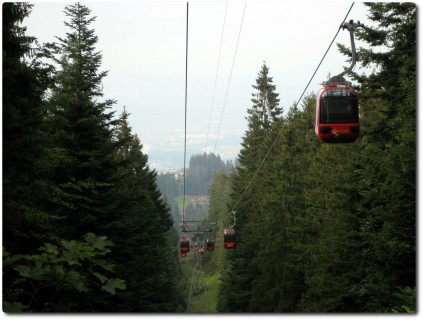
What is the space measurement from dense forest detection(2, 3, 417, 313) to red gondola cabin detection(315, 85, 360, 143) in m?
3.04

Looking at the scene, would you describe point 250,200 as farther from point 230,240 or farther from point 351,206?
point 351,206

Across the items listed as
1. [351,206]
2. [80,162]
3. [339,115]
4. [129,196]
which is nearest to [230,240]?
[351,206]

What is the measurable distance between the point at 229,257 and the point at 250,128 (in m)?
14.0

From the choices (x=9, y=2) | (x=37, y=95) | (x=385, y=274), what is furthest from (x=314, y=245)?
(x=9, y=2)

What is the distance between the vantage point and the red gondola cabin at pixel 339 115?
11703 millimetres

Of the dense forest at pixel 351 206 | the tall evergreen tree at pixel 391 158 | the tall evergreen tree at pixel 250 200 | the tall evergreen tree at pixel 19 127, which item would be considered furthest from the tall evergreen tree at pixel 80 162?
the tall evergreen tree at pixel 250 200

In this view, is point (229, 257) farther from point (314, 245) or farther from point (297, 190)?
point (314, 245)

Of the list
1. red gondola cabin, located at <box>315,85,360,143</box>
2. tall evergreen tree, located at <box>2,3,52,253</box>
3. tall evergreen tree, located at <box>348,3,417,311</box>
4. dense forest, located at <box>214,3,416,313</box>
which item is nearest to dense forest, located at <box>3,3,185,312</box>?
tall evergreen tree, located at <box>2,3,52,253</box>

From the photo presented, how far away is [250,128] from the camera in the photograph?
159 feet

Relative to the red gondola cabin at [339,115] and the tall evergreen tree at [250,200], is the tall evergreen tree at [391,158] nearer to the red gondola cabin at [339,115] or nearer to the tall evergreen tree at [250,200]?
the red gondola cabin at [339,115]

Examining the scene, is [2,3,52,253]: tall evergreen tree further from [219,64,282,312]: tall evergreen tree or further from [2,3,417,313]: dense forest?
[219,64,282,312]: tall evergreen tree

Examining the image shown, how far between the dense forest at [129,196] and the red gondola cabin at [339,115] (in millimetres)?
3044

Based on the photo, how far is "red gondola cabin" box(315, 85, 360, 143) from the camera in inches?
461

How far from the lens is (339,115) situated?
38.5 feet
